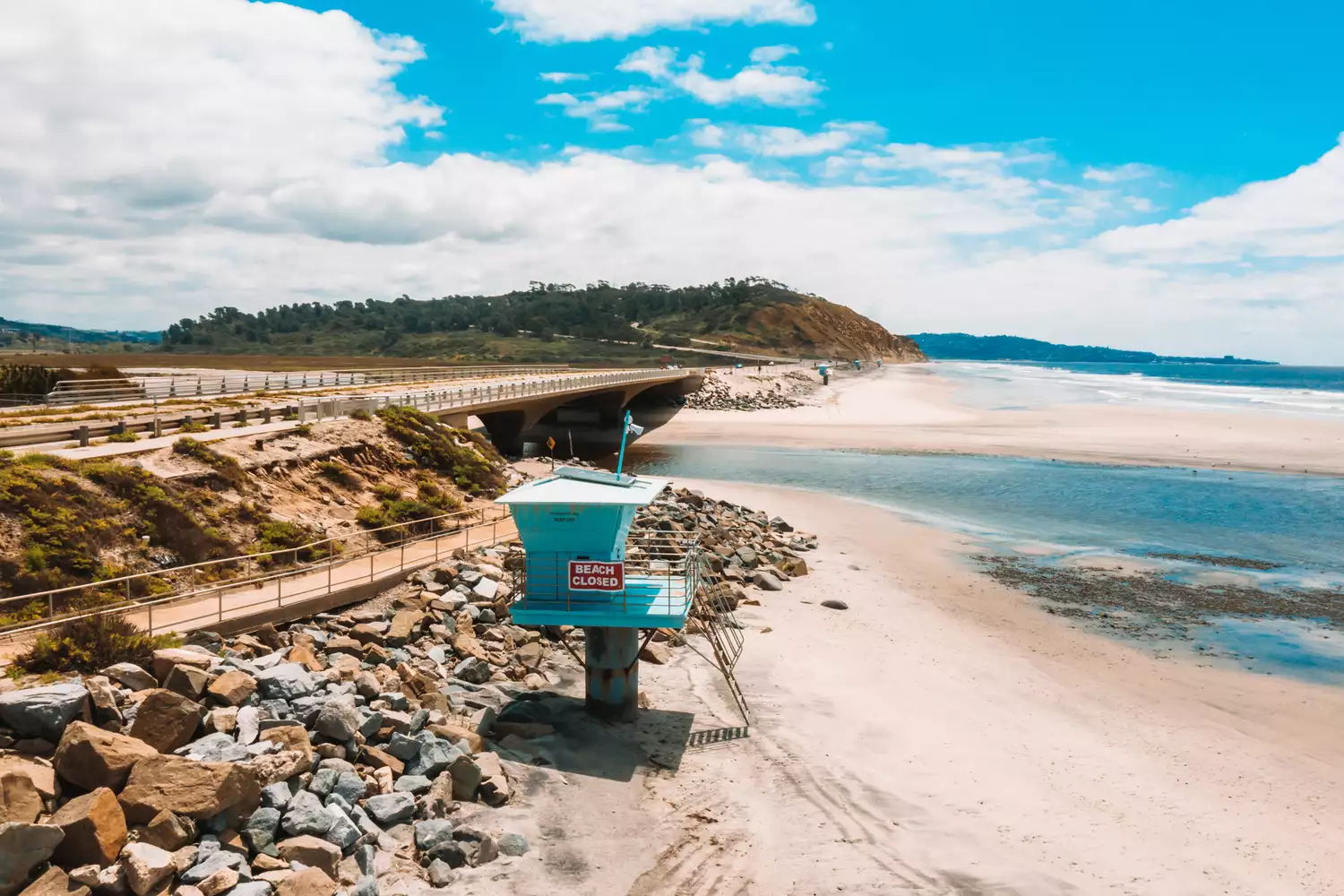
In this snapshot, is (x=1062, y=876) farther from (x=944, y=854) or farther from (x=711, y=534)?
(x=711, y=534)

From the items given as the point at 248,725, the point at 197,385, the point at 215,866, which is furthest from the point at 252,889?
the point at 197,385

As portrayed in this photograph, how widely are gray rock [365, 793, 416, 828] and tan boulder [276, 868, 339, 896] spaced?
4.64ft

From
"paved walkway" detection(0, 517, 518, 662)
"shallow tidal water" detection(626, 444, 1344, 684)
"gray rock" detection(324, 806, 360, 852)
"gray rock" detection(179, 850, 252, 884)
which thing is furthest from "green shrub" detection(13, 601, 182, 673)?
"shallow tidal water" detection(626, 444, 1344, 684)

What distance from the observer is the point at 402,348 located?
498 ft

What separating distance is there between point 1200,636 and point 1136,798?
10.7 meters

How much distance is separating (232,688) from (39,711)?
215 centimetres

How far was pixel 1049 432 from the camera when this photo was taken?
66.6 m

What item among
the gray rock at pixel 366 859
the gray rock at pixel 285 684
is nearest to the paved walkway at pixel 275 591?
the gray rock at pixel 285 684

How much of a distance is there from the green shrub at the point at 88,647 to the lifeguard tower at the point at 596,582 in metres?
5.44

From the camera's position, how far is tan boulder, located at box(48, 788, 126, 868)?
8211 millimetres

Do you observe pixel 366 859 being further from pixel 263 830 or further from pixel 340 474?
pixel 340 474

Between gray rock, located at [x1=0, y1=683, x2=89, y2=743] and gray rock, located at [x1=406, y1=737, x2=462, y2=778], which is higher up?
gray rock, located at [x1=0, y1=683, x2=89, y2=743]

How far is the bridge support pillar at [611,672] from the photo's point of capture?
14.9m

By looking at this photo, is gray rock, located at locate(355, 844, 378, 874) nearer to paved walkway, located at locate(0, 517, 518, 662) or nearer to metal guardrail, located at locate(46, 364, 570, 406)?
paved walkway, located at locate(0, 517, 518, 662)
